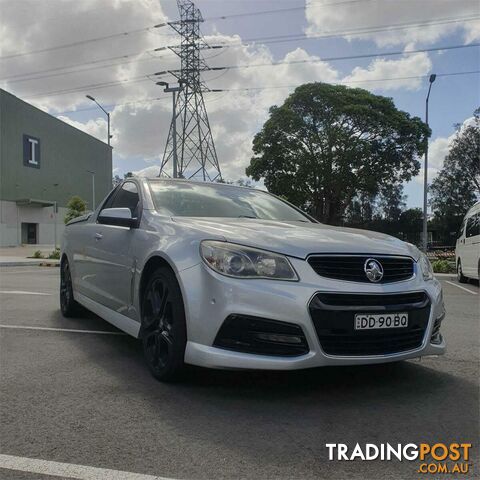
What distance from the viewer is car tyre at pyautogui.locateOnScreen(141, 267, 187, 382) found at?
3.58 meters

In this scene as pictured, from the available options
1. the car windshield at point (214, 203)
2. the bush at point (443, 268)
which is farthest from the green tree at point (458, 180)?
the car windshield at point (214, 203)

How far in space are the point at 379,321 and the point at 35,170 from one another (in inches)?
2255

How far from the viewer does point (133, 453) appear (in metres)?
2.66

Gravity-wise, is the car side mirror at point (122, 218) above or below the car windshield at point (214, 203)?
below

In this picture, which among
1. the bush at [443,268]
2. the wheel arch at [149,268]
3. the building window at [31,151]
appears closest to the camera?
the wheel arch at [149,268]

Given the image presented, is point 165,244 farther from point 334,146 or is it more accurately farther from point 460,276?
point 334,146

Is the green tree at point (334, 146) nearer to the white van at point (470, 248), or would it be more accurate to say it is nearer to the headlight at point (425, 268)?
the white van at point (470, 248)

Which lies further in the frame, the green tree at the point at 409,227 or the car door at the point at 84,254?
the green tree at the point at 409,227

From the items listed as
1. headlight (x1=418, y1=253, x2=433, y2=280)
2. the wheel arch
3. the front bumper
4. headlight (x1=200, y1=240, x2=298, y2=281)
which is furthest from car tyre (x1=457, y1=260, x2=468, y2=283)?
Answer: headlight (x1=200, y1=240, x2=298, y2=281)

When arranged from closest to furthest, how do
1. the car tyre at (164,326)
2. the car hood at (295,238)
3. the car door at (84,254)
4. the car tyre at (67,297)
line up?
the car hood at (295,238), the car tyre at (164,326), the car door at (84,254), the car tyre at (67,297)

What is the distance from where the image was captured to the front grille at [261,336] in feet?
10.8

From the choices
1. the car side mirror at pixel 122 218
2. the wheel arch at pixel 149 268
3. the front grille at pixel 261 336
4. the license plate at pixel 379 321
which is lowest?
the front grille at pixel 261 336

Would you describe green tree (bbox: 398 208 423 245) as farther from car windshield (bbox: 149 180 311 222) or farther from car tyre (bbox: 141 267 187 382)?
car tyre (bbox: 141 267 187 382)

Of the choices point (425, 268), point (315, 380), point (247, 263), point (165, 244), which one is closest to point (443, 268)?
point (425, 268)
